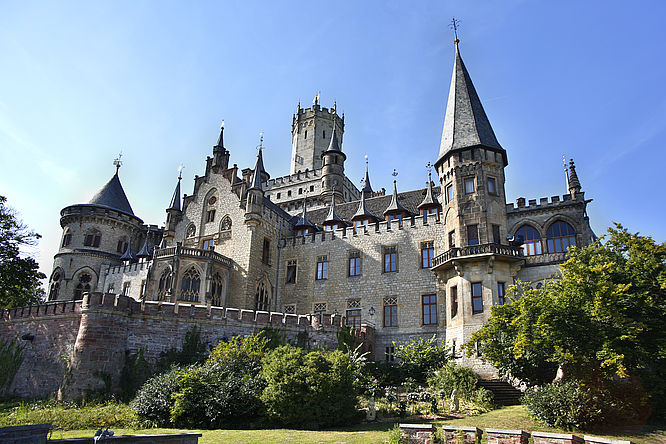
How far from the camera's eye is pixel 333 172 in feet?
167

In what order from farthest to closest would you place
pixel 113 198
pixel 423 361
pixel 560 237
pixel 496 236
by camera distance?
pixel 113 198
pixel 496 236
pixel 560 237
pixel 423 361

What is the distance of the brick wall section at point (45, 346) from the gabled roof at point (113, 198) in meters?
21.2

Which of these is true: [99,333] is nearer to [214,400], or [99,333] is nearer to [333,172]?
[214,400]

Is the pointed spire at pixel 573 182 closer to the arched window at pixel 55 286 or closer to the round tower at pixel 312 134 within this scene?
the round tower at pixel 312 134

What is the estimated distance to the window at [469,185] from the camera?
3006cm

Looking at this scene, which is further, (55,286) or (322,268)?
(55,286)

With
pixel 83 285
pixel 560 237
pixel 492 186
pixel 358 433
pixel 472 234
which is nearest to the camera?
pixel 358 433

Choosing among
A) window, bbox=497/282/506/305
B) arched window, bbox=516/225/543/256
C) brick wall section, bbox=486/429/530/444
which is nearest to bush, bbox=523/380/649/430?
brick wall section, bbox=486/429/530/444

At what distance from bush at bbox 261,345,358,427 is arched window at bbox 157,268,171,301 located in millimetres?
16276

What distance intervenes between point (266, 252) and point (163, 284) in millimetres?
7885

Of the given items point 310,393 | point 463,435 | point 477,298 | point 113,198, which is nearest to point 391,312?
point 477,298

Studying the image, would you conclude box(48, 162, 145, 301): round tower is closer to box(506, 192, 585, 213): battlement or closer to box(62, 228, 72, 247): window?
box(62, 228, 72, 247): window

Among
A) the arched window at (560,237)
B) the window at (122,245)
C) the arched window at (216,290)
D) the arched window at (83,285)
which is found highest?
the window at (122,245)

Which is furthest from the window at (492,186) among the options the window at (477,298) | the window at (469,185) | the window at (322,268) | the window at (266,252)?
the window at (266,252)
